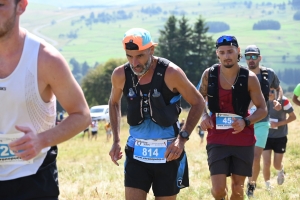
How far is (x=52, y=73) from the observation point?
3.74 meters

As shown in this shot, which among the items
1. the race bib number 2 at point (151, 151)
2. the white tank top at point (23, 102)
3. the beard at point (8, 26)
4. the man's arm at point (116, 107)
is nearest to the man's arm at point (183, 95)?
the race bib number 2 at point (151, 151)

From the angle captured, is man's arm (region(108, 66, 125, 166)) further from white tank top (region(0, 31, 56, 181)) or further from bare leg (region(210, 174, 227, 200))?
white tank top (region(0, 31, 56, 181))

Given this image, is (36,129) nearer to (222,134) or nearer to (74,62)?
(222,134)

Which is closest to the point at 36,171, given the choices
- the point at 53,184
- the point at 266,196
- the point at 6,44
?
the point at 53,184

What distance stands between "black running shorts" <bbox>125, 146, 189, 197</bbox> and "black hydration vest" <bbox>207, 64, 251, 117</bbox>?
1.26 m

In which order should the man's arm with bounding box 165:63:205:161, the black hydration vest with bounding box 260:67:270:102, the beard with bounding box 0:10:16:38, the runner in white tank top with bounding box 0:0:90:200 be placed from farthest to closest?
the black hydration vest with bounding box 260:67:270:102, the man's arm with bounding box 165:63:205:161, the runner in white tank top with bounding box 0:0:90:200, the beard with bounding box 0:10:16:38

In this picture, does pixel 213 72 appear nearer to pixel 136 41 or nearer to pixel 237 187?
pixel 237 187

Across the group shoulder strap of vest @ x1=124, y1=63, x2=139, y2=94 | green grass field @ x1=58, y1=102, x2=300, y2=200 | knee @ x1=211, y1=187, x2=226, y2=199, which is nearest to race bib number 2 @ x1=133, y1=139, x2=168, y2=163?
shoulder strap of vest @ x1=124, y1=63, x2=139, y2=94

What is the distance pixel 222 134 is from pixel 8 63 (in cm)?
380

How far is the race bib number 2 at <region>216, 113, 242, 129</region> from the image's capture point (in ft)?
22.9

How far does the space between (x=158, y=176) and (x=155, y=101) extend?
29.3 inches

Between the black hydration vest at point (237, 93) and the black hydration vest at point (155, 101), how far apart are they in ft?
3.85

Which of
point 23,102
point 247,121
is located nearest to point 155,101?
point 247,121

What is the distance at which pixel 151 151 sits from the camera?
5828 mm
